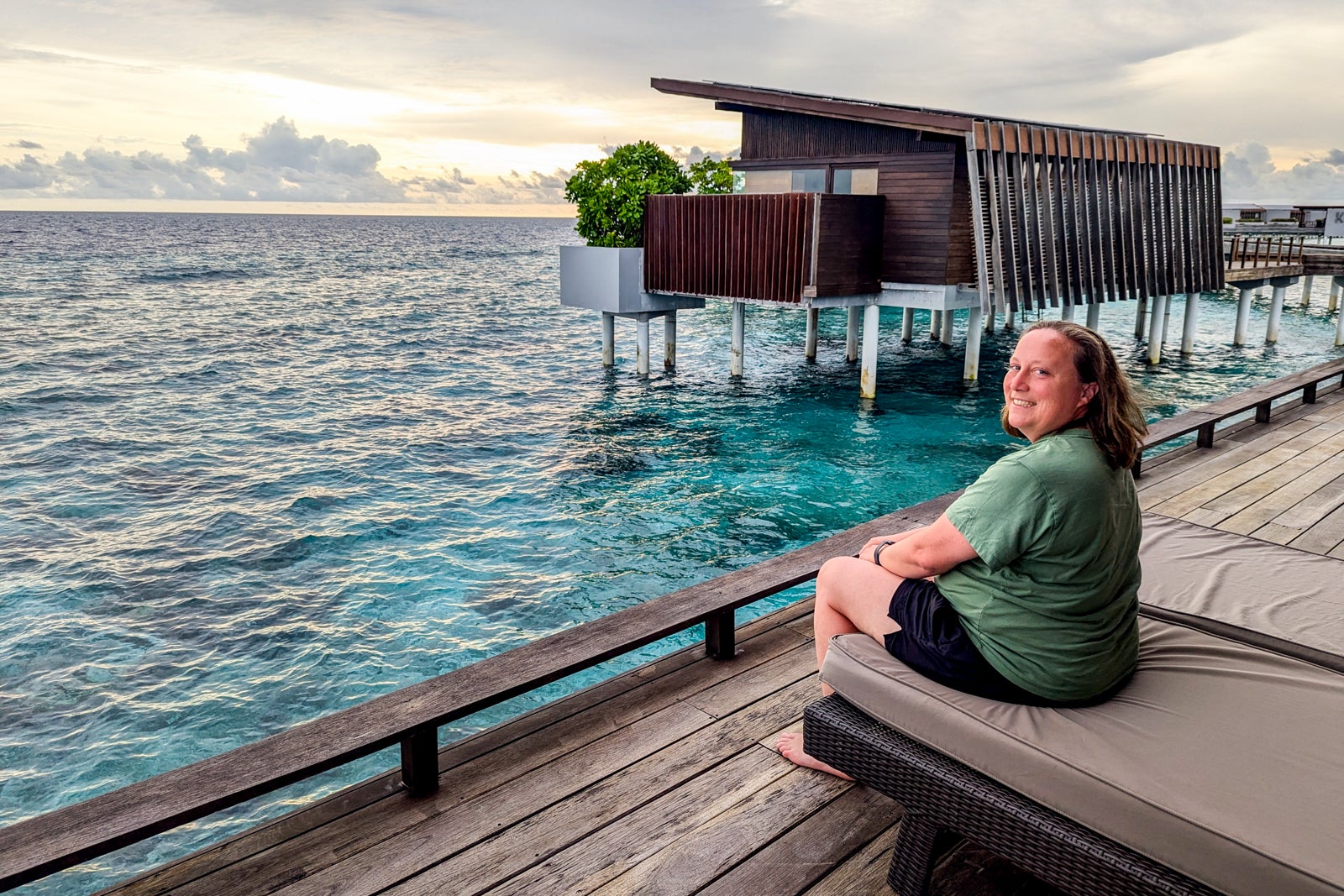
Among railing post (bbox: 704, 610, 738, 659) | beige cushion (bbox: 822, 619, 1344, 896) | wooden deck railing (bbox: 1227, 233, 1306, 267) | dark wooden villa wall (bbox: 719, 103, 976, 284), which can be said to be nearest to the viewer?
beige cushion (bbox: 822, 619, 1344, 896)

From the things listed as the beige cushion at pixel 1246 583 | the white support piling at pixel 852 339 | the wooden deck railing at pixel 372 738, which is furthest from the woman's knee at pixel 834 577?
the white support piling at pixel 852 339

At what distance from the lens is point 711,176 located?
18.7 metres

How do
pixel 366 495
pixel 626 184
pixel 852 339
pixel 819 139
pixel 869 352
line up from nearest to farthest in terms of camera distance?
pixel 366 495 → pixel 869 352 → pixel 626 184 → pixel 819 139 → pixel 852 339

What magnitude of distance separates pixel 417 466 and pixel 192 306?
28.2m

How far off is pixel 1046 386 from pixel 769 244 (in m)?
13.7

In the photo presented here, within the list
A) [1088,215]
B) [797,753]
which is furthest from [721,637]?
[1088,215]

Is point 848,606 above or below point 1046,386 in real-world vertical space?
below

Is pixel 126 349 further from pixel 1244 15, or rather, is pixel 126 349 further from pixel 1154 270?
pixel 1244 15

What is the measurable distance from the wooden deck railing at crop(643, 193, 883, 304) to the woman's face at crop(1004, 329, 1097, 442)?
13041 mm

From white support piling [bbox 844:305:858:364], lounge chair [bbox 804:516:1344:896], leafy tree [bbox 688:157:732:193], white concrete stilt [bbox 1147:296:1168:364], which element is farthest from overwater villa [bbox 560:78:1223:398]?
lounge chair [bbox 804:516:1344:896]

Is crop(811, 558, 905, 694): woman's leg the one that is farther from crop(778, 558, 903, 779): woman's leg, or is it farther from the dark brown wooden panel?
the dark brown wooden panel

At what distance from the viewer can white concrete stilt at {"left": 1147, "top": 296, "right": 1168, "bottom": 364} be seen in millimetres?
21516

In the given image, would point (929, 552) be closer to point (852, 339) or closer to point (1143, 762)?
point (1143, 762)

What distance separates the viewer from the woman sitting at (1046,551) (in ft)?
7.80
